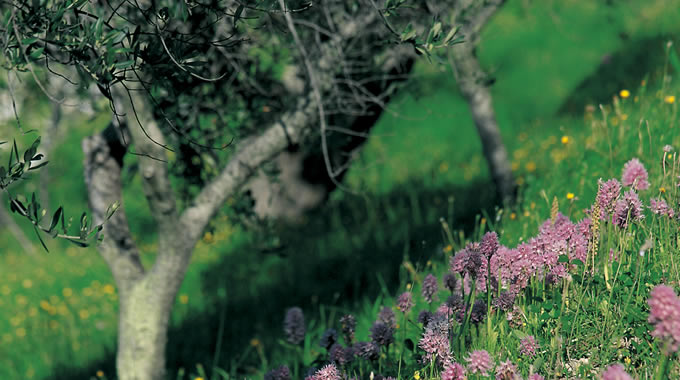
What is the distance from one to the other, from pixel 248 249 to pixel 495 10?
3916 millimetres

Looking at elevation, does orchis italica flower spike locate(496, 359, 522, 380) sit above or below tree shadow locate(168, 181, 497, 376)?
below

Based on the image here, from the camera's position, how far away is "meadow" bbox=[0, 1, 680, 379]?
2.83m

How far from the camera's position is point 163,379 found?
425 cm

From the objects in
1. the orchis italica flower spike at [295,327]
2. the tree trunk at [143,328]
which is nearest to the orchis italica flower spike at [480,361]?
the orchis italica flower spike at [295,327]

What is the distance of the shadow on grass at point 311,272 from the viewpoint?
18.7ft

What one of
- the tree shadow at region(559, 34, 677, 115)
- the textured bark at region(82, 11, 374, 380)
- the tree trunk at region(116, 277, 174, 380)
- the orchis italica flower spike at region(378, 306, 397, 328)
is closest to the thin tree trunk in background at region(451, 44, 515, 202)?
the textured bark at region(82, 11, 374, 380)

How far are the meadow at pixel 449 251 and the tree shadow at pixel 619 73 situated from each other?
0.12 feet

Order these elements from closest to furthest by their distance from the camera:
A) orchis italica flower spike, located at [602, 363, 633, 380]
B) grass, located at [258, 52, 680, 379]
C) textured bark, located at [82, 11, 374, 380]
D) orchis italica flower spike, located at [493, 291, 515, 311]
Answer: orchis italica flower spike, located at [602, 363, 633, 380] → grass, located at [258, 52, 680, 379] → orchis italica flower spike, located at [493, 291, 515, 311] → textured bark, located at [82, 11, 374, 380]

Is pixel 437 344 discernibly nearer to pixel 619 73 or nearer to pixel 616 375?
pixel 616 375

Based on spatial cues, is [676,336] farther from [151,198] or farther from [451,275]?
[151,198]

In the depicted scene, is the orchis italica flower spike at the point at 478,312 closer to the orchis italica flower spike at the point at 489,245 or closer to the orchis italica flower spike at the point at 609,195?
the orchis italica flower spike at the point at 489,245

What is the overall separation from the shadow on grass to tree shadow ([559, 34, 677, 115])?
2.89 meters

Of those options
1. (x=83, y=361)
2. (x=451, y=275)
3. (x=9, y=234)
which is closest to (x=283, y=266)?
(x=83, y=361)

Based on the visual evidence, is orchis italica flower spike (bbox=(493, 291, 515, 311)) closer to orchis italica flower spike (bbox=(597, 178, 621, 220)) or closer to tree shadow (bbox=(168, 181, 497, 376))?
orchis italica flower spike (bbox=(597, 178, 621, 220))
